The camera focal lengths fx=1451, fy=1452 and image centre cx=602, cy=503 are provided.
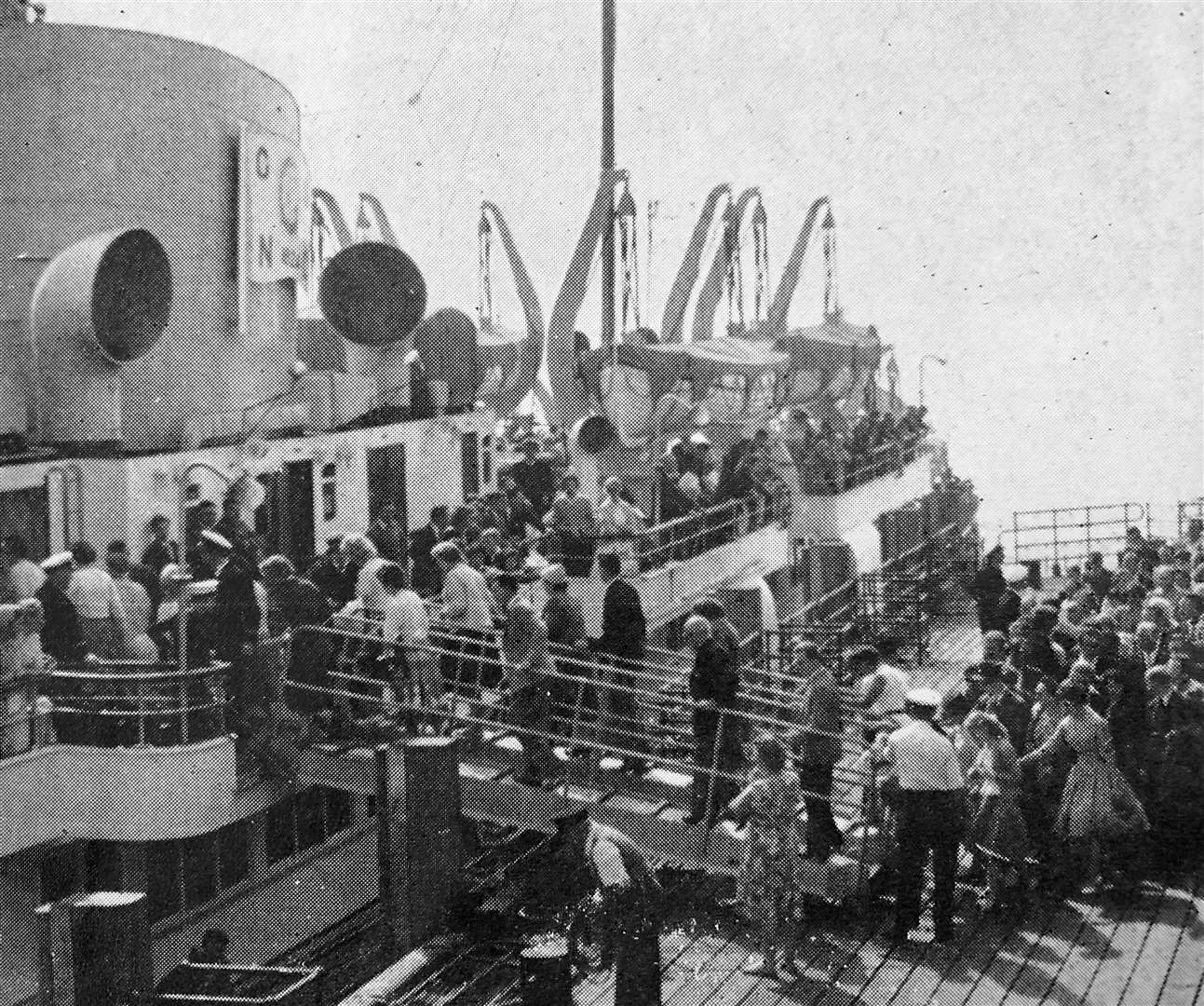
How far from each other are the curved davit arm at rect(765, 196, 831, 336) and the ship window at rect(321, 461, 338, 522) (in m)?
20.1

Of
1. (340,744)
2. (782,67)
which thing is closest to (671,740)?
(340,744)

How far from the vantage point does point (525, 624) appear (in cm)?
1123

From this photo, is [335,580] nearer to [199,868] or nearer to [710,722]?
[199,868]

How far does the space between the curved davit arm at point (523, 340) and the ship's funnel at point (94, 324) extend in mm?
8144

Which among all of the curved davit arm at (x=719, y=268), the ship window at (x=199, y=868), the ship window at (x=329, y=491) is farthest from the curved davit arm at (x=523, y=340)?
the ship window at (x=199, y=868)

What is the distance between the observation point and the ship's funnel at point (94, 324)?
14.1 metres

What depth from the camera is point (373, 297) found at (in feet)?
63.5

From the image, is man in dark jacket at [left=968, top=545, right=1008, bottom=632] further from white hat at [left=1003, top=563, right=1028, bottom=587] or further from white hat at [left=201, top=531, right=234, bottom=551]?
white hat at [left=201, top=531, right=234, bottom=551]

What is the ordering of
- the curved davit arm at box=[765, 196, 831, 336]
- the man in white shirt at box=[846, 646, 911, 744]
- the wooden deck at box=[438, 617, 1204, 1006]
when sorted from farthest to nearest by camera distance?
the curved davit arm at box=[765, 196, 831, 336], the man in white shirt at box=[846, 646, 911, 744], the wooden deck at box=[438, 617, 1204, 1006]

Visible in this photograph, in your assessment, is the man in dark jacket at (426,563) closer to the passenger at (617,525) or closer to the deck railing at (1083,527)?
the passenger at (617,525)

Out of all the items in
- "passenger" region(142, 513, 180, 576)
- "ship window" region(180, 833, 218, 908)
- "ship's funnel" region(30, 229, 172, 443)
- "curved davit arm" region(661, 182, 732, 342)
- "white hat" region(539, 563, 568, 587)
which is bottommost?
"ship window" region(180, 833, 218, 908)

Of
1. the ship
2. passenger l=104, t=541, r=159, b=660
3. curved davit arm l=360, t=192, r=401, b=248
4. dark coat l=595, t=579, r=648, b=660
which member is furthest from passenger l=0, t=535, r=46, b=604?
curved davit arm l=360, t=192, r=401, b=248

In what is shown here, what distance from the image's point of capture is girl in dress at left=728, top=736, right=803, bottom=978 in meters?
9.02

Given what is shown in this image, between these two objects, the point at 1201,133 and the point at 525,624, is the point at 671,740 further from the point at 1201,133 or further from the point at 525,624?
the point at 1201,133
